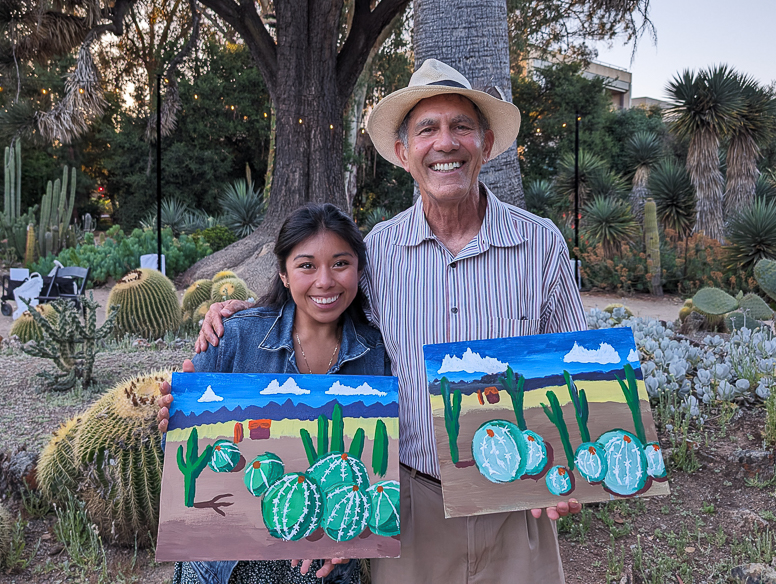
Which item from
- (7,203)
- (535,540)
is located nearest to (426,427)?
(535,540)

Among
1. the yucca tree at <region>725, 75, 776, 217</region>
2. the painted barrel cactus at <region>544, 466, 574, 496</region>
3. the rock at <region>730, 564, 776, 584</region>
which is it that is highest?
the yucca tree at <region>725, 75, 776, 217</region>

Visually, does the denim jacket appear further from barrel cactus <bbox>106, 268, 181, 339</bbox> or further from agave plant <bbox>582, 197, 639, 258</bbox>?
agave plant <bbox>582, 197, 639, 258</bbox>

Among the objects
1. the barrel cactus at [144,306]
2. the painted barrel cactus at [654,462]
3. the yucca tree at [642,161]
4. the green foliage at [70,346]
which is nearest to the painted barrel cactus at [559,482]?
the painted barrel cactus at [654,462]

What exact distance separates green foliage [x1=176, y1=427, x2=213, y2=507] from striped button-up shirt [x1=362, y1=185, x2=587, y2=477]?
2.02 ft

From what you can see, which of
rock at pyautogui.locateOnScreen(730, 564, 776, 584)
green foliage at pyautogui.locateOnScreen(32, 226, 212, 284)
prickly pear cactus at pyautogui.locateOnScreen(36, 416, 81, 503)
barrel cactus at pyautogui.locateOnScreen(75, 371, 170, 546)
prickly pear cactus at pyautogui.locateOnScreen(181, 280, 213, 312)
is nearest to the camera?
rock at pyautogui.locateOnScreen(730, 564, 776, 584)

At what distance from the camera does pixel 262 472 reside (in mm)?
1729

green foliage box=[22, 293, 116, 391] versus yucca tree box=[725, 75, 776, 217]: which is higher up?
yucca tree box=[725, 75, 776, 217]

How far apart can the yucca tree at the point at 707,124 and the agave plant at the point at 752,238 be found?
11.4 feet

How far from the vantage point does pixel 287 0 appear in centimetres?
966

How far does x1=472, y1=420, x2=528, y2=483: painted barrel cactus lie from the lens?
1.74 m

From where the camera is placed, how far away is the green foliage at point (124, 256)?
39.7ft

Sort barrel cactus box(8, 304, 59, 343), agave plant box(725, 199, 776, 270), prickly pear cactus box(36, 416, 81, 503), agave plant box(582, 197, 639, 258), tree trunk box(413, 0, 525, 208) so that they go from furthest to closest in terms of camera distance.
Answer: agave plant box(582, 197, 639, 258), agave plant box(725, 199, 776, 270), barrel cactus box(8, 304, 59, 343), tree trunk box(413, 0, 525, 208), prickly pear cactus box(36, 416, 81, 503)

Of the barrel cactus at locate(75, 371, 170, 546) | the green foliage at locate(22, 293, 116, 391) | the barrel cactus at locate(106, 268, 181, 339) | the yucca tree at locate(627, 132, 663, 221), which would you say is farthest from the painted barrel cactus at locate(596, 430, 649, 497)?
the yucca tree at locate(627, 132, 663, 221)

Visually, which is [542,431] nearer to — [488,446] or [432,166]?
[488,446]
